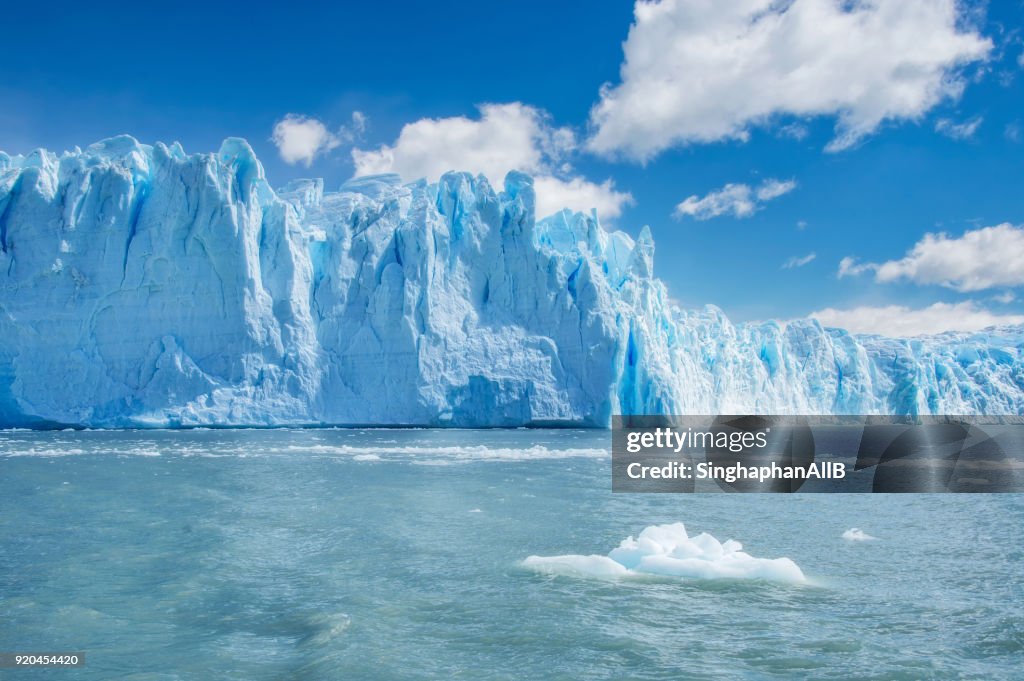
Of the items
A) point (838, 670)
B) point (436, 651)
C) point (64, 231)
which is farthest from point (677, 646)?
point (64, 231)

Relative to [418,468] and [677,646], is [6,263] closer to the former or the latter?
[418,468]

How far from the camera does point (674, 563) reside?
7.36 metres

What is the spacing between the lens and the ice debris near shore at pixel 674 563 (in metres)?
7.21

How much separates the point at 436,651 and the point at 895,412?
4726 cm

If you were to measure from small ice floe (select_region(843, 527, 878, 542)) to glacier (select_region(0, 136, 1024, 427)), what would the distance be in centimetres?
2045

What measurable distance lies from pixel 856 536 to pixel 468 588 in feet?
18.0

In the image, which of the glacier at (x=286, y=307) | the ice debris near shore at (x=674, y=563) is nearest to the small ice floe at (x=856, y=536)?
the ice debris near shore at (x=674, y=563)

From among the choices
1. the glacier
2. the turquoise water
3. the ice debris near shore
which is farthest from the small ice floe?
the glacier

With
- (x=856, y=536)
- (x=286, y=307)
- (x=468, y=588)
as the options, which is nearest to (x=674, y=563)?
(x=468, y=588)

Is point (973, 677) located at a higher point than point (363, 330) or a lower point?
lower

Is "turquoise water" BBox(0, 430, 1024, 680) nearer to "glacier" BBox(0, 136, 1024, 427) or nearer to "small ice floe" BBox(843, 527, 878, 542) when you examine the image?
"small ice floe" BBox(843, 527, 878, 542)

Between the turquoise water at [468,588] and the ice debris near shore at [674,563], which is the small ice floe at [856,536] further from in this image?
the ice debris near shore at [674,563]

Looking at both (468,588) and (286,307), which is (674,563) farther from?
(286,307)

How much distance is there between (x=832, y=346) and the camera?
1842 inches
